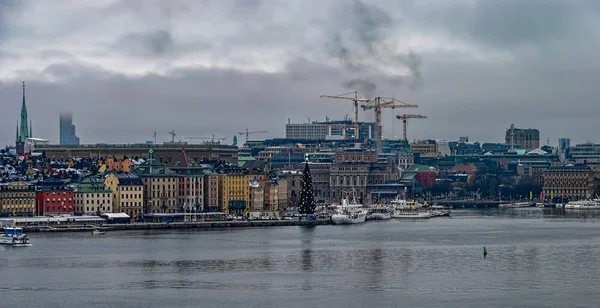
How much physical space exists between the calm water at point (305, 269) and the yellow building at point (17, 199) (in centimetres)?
782

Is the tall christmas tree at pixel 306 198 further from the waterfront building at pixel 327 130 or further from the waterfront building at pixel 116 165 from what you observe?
the waterfront building at pixel 327 130

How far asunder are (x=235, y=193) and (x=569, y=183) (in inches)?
1728

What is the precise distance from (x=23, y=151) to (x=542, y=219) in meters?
38.9

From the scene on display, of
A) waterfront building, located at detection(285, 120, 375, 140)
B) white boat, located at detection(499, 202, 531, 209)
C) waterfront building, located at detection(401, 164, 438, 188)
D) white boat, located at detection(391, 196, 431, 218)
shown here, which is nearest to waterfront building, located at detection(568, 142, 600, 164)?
waterfront building, located at detection(285, 120, 375, 140)

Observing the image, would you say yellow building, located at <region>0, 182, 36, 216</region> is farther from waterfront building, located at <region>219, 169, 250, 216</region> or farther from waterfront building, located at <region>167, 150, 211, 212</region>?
waterfront building, located at <region>219, 169, 250, 216</region>

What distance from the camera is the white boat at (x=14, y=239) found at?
63.7 meters

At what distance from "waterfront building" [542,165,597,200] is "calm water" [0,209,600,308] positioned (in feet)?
173

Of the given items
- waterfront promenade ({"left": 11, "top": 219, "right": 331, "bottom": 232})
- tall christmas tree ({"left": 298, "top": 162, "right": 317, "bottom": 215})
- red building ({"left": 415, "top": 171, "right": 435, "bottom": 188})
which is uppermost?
red building ({"left": 415, "top": 171, "right": 435, "bottom": 188})

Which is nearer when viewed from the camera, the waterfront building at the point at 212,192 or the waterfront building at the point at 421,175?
the waterfront building at the point at 212,192

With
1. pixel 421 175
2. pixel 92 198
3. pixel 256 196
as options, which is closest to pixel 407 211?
pixel 256 196

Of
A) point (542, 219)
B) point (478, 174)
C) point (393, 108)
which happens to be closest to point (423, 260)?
point (542, 219)

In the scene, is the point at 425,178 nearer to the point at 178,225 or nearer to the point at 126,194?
the point at 126,194

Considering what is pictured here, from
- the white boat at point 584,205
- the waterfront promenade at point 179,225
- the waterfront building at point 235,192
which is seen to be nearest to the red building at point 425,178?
the white boat at point 584,205

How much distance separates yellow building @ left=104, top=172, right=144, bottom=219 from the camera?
3231 inches
